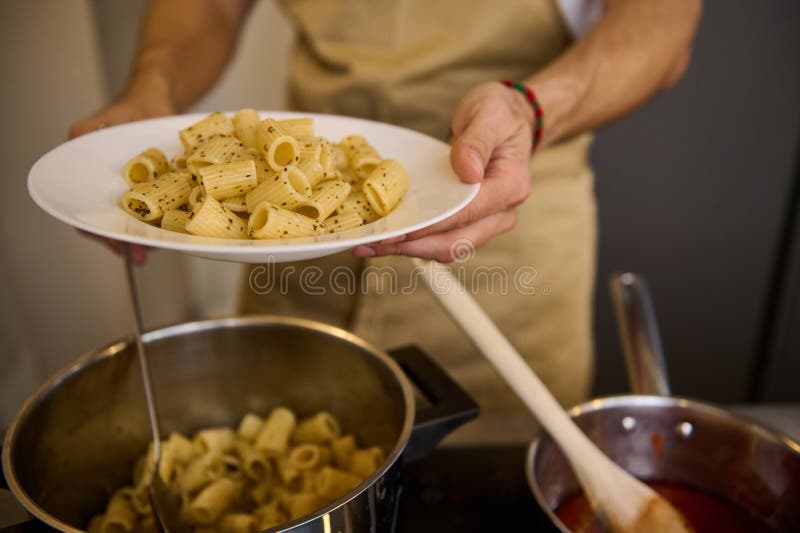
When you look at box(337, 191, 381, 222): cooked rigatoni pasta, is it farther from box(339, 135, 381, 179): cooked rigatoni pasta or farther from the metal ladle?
the metal ladle

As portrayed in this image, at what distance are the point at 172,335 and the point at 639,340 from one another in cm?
46

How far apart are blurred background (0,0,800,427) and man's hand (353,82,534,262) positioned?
878 millimetres

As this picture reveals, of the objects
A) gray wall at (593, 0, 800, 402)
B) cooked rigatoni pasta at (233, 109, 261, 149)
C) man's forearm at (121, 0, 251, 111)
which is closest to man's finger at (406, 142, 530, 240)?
cooked rigatoni pasta at (233, 109, 261, 149)

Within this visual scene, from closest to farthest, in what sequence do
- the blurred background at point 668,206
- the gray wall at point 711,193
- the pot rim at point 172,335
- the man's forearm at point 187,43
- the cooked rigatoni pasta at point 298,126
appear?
the pot rim at point 172,335
the cooked rigatoni pasta at point 298,126
the man's forearm at point 187,43
the blurred background at point 668,206
the gray wall at point 711,193

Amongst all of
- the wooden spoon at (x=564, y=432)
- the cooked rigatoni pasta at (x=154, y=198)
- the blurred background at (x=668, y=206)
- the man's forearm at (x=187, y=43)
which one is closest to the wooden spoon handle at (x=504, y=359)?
the wooden spoon at (x=564, y=432)

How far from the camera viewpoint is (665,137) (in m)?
1.66

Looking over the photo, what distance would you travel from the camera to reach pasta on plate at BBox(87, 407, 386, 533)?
2.00 ft

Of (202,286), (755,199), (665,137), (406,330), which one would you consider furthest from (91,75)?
(755,199)

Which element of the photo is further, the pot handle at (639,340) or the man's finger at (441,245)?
the pot handle at (639,340)

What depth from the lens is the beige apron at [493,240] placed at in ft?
3.20

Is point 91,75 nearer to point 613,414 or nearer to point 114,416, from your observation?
point 114,416

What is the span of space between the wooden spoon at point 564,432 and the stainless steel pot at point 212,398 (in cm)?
5

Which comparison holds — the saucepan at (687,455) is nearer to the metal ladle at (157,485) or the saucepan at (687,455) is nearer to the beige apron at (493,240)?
the beige apron at (493,240)

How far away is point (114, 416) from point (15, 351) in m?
0.46
